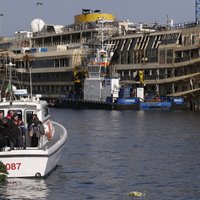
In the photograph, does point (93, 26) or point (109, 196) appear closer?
point (109, 196)

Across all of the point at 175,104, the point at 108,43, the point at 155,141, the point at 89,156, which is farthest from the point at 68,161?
the point at 108,43

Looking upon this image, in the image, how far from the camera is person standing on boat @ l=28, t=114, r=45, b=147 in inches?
1240

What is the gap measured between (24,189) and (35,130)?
3436 mm

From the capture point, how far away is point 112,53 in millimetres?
141875

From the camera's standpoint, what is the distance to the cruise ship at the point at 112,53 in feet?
412

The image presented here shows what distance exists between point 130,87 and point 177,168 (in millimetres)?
88003

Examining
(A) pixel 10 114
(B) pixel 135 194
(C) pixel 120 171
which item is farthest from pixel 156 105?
(B) pixel 135 194

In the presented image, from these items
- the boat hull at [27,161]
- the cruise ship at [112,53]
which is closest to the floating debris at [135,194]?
the boat hull at [27,161]

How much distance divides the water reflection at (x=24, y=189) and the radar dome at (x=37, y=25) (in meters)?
160

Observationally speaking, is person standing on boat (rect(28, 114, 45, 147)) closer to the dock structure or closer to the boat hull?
the boat hull

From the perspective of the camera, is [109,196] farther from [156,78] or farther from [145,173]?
[156,78]

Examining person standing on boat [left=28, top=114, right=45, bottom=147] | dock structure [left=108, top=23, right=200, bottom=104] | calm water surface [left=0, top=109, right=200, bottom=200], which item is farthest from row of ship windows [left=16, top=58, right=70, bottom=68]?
person standing on boat [left=28, top=114, right=45, bottom=147]

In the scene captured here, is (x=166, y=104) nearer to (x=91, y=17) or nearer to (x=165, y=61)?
(x=165, y=61)

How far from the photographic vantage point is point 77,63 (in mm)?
150250
